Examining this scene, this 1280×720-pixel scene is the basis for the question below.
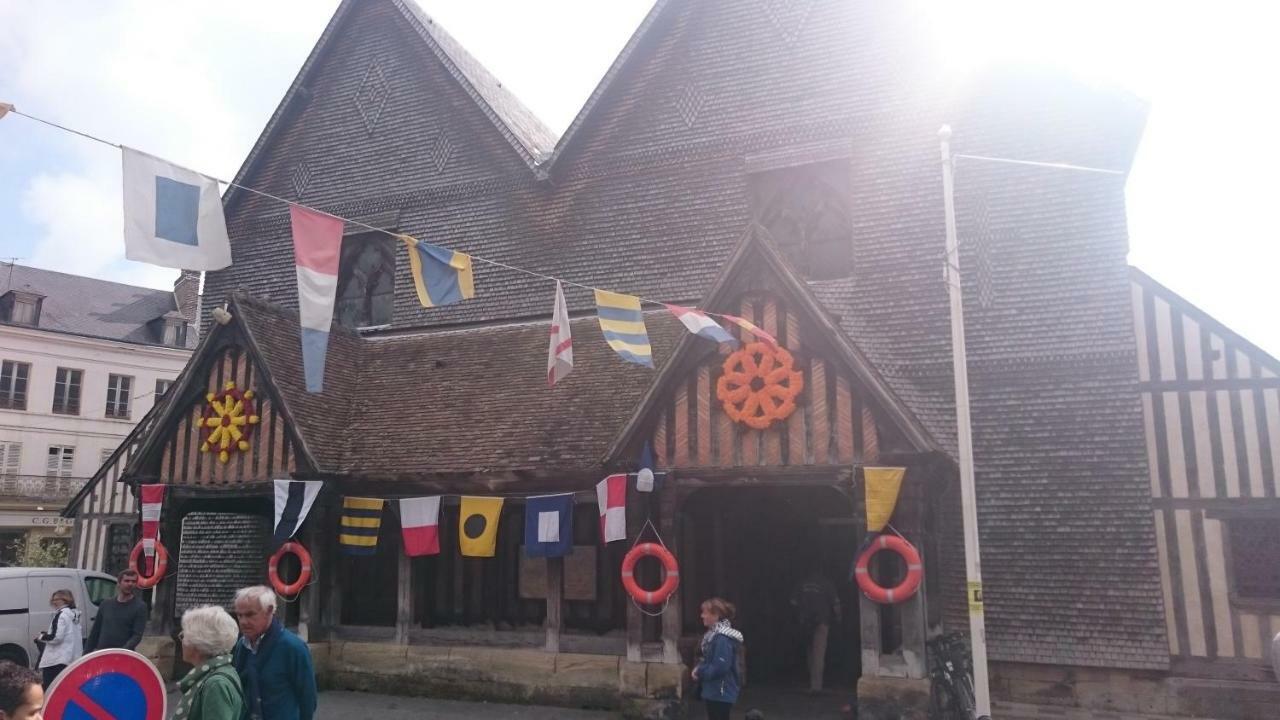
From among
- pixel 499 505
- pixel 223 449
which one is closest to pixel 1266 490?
pixel 499 505

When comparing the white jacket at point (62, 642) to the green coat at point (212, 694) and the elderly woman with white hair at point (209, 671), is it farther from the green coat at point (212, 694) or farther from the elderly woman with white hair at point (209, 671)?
the green coat at point (212, 694)

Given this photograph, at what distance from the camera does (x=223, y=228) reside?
9133mm

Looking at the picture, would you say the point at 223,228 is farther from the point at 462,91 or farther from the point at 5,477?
the point at 5,477

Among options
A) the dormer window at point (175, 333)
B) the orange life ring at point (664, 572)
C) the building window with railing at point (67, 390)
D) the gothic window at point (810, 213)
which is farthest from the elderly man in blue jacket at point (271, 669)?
the dormer window at point (175, 333)

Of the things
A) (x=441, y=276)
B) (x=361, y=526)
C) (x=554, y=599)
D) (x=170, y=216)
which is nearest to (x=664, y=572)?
(x=554, y=599)

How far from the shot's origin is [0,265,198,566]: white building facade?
3884 cm

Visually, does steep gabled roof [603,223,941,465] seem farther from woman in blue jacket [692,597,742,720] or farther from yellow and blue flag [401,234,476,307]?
woman in blue jacket [692,597,742,720]

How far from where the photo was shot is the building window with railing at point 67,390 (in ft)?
132

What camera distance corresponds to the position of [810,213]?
14.0 m

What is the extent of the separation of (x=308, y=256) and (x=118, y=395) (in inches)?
1524

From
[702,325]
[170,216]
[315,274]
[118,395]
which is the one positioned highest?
[118,395]

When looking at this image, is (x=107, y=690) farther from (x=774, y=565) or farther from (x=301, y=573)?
(x=774, y=565)

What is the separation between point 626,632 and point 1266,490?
7861 millimetres

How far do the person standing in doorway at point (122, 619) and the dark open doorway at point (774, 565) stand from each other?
21.8ft
